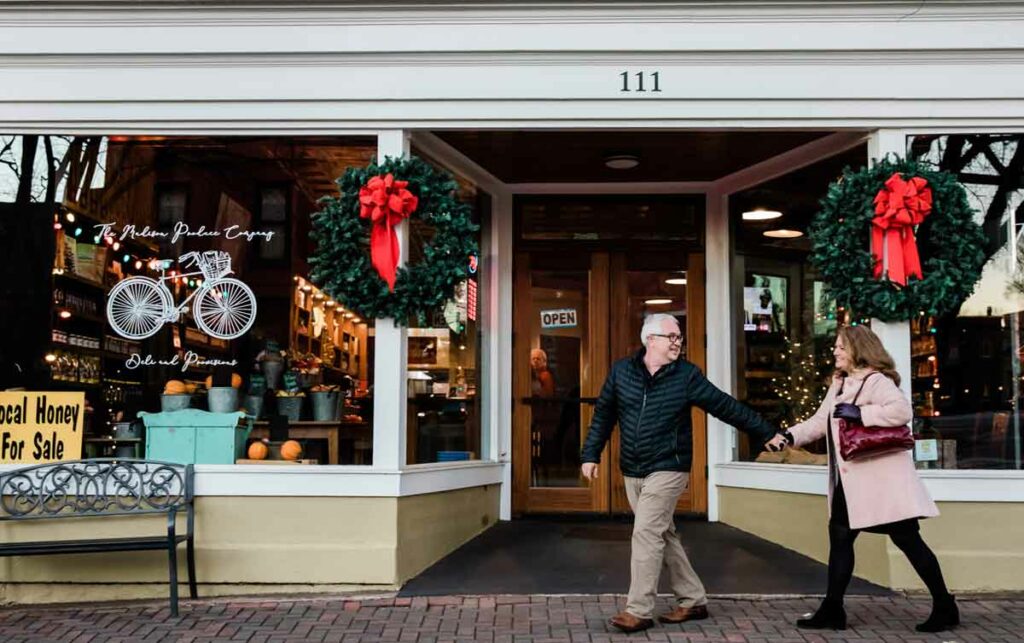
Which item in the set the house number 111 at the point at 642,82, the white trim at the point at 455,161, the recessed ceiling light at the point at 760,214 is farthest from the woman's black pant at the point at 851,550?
the white trim at the point at 455,161

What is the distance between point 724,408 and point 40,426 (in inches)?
179

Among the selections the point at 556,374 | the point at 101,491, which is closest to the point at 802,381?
the point at 556,374

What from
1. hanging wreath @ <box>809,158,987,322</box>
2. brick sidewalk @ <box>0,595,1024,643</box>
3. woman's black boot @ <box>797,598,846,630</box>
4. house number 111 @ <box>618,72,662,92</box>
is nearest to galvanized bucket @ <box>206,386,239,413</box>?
brick sidewalk @ <box>0,595,1024,643</box>

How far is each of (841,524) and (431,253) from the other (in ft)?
10.2

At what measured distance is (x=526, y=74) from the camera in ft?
22.9

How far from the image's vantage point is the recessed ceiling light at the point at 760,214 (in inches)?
335

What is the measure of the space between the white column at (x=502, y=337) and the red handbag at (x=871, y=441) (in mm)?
3726

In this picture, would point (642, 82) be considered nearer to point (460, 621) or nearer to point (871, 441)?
point (871, 441)

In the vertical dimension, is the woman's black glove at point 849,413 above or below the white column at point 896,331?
below

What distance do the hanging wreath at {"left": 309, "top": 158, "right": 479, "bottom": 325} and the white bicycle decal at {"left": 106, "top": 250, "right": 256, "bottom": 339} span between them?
1.91 ft

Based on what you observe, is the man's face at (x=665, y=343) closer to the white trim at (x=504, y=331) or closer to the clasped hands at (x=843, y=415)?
the clasped hands at (x=843, y=415)

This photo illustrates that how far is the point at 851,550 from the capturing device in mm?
5781

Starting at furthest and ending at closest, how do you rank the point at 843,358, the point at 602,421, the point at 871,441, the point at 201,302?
1. the point at 201,302
2. the point at 602,421
3. the point at 843,358
4. the point at 871,441

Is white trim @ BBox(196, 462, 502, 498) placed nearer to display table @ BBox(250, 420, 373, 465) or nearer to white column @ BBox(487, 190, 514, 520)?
display table @ BBox(250, 420, 373, 465)
